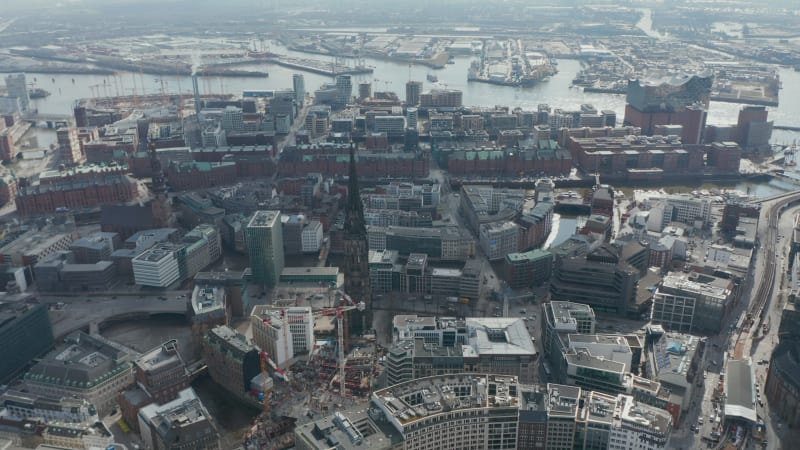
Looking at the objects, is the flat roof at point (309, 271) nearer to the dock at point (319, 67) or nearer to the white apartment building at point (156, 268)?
the white apartment building at point (156, 268)

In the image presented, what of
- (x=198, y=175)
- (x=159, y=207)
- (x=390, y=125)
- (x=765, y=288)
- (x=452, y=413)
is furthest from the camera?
(x=390, y=125)

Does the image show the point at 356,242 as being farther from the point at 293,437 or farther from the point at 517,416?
the point at 517,416

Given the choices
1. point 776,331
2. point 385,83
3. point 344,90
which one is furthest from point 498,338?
point 385,83

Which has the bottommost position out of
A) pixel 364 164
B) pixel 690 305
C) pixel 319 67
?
pixel 690 305

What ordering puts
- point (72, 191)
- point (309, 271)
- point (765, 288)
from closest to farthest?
point (765, 288) → point (309, 271) → point (72, 191)

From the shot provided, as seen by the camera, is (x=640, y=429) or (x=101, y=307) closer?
(x=640, y=429)

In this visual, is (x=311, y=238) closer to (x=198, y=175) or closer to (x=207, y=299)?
(x=207, y=299)
